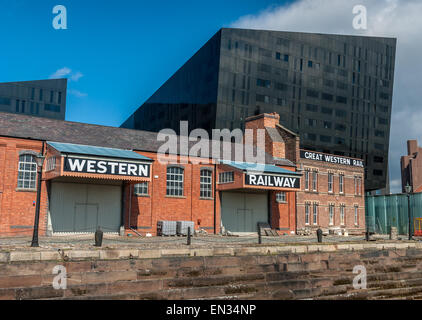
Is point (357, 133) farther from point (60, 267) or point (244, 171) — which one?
point (60, 267)

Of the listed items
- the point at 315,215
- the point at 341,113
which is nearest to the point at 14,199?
the point at 315,215

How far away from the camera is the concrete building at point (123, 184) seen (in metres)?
25.6

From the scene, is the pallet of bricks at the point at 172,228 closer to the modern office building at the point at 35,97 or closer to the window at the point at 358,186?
the window at the point at 358,186

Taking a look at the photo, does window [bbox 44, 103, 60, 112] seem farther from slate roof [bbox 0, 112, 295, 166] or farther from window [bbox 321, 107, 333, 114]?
slate roof [bbox 0, 112, 295, 166]

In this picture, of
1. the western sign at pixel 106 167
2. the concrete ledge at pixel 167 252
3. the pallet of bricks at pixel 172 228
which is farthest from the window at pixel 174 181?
the concrete ledge at pixel 167 252

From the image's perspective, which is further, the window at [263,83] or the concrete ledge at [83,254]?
the window at [263,83]

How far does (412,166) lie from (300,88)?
3143cm

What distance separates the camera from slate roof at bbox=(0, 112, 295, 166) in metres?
27.0

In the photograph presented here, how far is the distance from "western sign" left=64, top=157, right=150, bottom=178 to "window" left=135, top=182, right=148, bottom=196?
10.9ft

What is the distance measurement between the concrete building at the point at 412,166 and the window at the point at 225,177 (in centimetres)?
5942

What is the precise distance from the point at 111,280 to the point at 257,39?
2158 inches

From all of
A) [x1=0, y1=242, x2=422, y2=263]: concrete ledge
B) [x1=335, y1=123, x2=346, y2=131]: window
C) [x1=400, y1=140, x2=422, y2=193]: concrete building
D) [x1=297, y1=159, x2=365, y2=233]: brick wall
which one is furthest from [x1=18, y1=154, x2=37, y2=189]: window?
[x1=400, y1=140, x2=422, y2=193]: concrete building

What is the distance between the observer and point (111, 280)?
42.5ft
